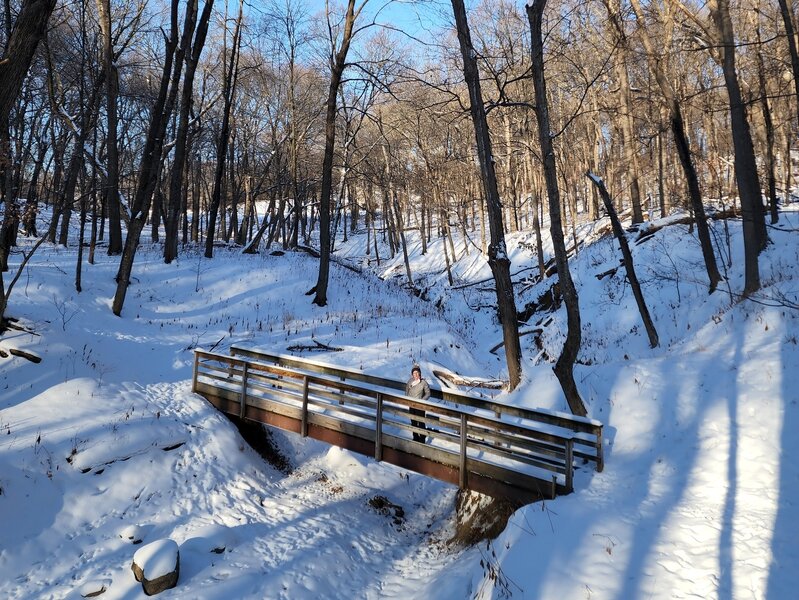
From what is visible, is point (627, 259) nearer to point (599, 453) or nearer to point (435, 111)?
point (599, 453)

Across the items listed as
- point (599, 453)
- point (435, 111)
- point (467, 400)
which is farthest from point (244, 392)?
point (435, 111)

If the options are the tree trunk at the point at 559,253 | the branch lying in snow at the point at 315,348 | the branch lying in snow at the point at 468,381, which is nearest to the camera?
the tree trunk at the point at 559,253

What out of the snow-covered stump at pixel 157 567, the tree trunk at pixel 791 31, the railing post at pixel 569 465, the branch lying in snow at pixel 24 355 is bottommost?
the snow-covered stump at pixel 157 567

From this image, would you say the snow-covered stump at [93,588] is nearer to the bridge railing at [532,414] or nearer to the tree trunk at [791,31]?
the bridge railing at [532,414]

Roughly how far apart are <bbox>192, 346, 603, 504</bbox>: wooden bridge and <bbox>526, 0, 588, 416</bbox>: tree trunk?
0.83 meters

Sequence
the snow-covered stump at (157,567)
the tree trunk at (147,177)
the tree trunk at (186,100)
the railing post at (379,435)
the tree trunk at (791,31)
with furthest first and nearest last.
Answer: the tree trunk at (186,100) < the tree trunk at (147,177) < the tree trunk at (791,31) < the railing post at (379,435) < the snow-covered stump at (157,567)

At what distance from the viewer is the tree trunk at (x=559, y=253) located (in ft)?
26.7

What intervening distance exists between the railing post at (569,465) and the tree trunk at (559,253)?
2.24 metres

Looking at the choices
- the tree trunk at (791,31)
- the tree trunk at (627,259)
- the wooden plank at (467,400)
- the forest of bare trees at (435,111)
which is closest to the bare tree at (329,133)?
the forest of bare trees at (435,111)

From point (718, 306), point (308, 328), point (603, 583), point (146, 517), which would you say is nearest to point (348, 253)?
point (308, 328)

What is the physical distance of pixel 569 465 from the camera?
19.8ft

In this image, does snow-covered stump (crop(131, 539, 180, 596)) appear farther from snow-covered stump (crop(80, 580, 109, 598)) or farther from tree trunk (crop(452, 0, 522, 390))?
tree trunk (crop(452, 0, 522, 390))

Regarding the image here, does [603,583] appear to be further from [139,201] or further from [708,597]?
[139,201]

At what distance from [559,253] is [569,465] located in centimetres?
392
